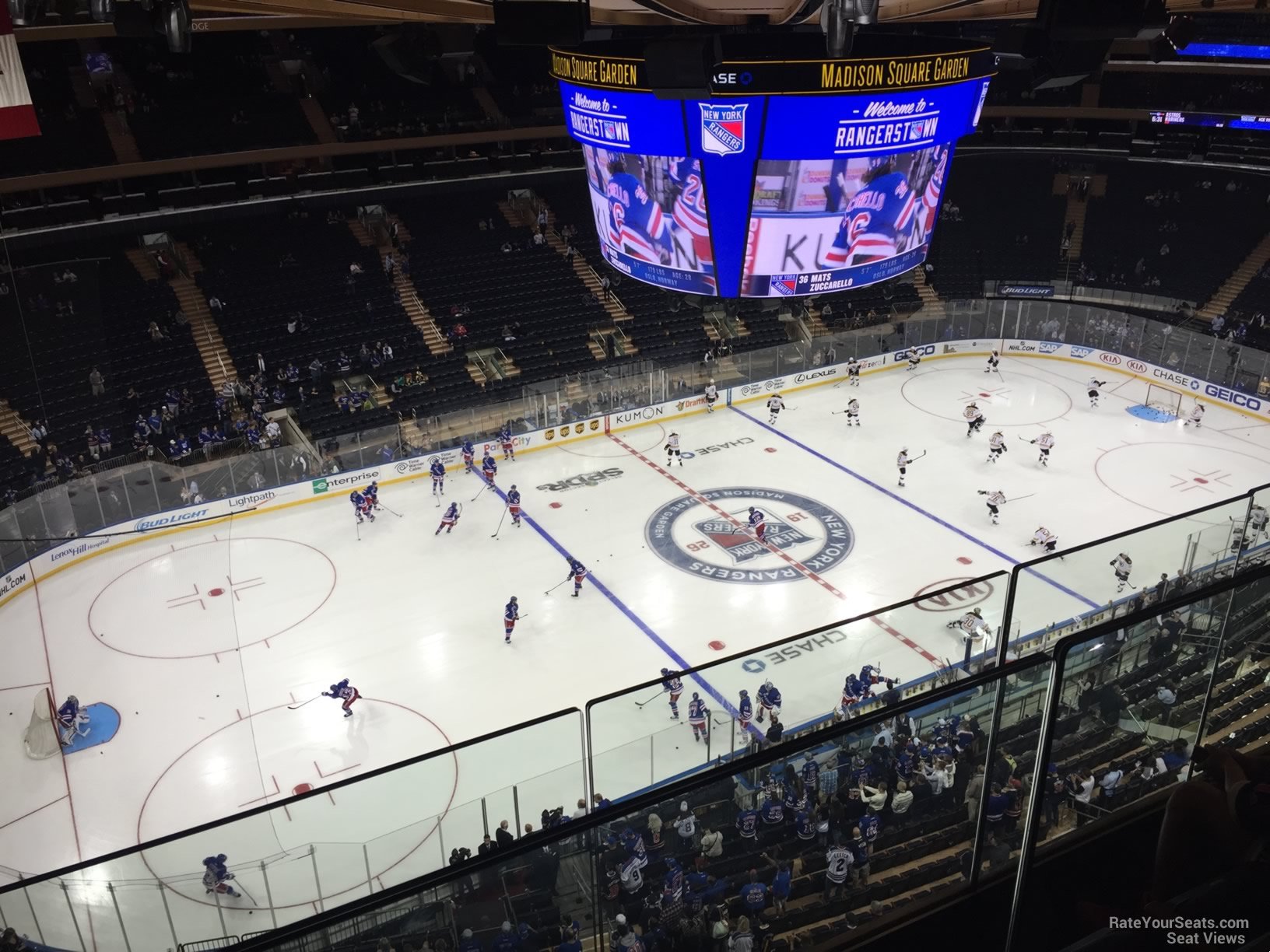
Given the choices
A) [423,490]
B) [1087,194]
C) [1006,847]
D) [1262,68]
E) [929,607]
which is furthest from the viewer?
[1087,194]

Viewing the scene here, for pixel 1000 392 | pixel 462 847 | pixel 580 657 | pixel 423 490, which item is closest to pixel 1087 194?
pixel 1000 392

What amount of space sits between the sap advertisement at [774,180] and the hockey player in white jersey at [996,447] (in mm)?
10986

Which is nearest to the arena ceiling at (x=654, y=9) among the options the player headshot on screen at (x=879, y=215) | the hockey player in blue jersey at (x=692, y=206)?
the hockey player in blue jersey at (x=692, y=206)

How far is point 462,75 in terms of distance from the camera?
34.6m

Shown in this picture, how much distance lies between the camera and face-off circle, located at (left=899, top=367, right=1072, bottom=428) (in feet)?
91.7

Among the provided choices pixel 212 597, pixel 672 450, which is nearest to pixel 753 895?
pixel 212 597

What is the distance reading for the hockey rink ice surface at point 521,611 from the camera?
6531mm

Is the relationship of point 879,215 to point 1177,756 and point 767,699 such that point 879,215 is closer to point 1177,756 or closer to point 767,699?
point 767,699

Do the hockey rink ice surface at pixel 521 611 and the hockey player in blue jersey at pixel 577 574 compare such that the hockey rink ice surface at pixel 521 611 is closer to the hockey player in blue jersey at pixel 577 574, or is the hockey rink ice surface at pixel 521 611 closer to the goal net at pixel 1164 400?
the hockey player in blue jersey at pixel 577 574

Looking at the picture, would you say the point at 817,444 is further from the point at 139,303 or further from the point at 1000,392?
the point at 139,303

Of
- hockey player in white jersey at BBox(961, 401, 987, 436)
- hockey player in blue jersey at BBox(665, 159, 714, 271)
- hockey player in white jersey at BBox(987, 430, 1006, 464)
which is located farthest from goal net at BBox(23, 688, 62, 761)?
hockey player in white jersey at BBox(961, 401, 987, 436)

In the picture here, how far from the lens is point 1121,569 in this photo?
6551 millimetres

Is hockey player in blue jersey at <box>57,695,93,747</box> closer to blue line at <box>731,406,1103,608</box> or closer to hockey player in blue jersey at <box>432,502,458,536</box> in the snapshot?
hockey player in blue jersey at <box>432,502,458,536</box>

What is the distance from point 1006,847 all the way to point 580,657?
1324 cm
